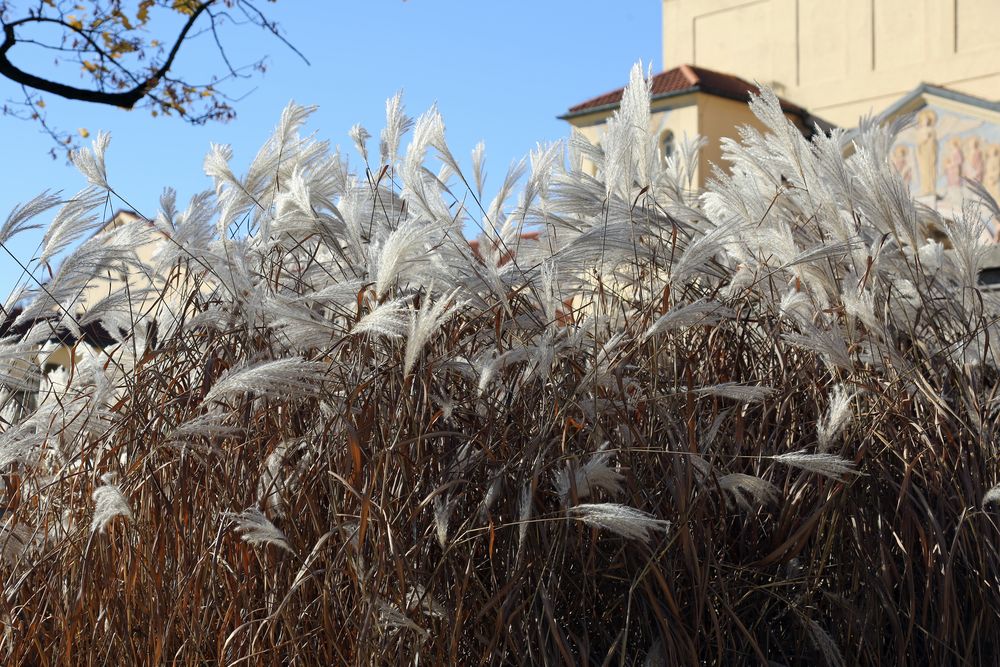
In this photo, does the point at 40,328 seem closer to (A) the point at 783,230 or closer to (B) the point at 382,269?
(B) the point at 382,269

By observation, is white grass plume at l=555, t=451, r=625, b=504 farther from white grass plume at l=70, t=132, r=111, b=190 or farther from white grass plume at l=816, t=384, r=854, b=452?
white grass plume at l=70, t=132, r=111, b=190

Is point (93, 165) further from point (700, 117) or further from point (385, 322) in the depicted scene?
point (700, 117)

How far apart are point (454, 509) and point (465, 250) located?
627 millimetres

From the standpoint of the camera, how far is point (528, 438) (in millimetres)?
1985

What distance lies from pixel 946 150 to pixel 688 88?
542 cm

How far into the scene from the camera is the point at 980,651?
6.79ft

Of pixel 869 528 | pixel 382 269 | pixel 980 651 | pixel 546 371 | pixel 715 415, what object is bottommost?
pixel 980 651

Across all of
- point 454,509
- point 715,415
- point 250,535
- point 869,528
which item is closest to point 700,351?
point 715,415

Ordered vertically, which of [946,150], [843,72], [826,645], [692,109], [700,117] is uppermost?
[843,72]

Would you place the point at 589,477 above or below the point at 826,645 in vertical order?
above

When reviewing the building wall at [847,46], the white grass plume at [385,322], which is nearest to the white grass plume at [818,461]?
the white grass plume at [385,322]

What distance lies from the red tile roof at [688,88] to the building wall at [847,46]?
3.08 feet

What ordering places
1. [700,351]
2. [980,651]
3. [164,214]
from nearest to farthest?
1. [980,651]
2. [700,351]
3. [164,214]

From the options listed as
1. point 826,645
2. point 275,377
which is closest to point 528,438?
point 275,377
